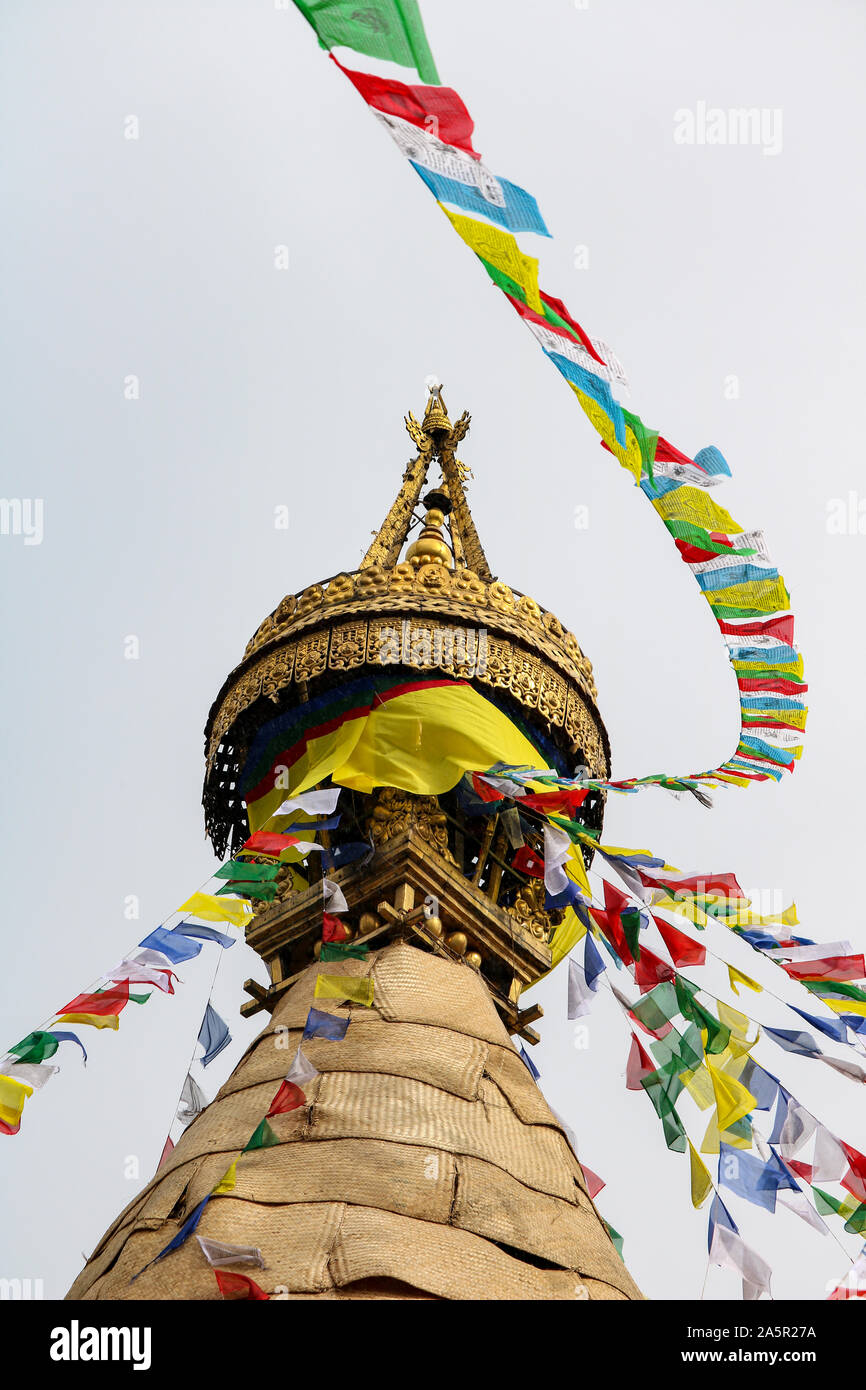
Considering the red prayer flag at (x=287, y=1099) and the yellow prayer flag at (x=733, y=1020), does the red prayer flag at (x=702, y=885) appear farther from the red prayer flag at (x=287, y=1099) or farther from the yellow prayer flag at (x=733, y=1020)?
the red prayer flag at (x=287, y=1099)

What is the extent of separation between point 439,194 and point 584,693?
432 centimetres

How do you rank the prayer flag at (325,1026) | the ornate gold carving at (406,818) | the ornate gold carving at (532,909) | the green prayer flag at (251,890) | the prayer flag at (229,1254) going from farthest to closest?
the ornate gold carving at (532,909)
the ornate gold carving at (406,818)
the green prayer flag at (251,890)
the prayer flag at (325,1026)
the prayer flag at (229,1254)

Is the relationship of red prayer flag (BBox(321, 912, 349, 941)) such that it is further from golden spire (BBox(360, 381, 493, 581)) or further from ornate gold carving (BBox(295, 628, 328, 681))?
golden spire (BBox(360, 381, 493, 581))

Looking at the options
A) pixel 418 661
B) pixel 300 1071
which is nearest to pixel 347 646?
pixel 418 661

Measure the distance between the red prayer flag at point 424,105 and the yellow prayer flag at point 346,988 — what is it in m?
3.52

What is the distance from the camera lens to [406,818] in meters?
8.64

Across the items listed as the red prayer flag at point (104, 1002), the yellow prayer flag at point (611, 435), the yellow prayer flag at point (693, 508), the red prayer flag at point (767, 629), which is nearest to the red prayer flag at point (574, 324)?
the yellow prayer flag at point (611, 435)

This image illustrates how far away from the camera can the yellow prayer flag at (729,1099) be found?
6.96 metres

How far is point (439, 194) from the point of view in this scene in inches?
233

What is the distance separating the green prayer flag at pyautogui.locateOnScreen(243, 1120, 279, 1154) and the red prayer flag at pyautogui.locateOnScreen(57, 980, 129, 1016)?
42.2 inches

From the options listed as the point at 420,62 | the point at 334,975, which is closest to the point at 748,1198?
the point at 334,975

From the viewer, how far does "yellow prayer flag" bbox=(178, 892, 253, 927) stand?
7520 millimetres

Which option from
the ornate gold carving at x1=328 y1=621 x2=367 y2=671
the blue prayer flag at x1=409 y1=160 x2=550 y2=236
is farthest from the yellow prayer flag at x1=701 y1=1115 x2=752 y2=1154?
the blue prayer flag at x1=409 y1=160 x2=550 y2=236

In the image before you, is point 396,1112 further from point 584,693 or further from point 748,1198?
point 584,693
